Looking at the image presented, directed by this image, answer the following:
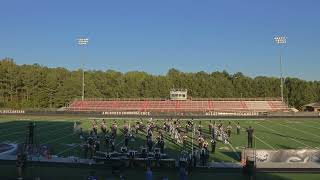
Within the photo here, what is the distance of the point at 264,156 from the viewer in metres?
21.5

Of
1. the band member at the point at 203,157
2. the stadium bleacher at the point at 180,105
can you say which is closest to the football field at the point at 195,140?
the band member at the point at 203,157

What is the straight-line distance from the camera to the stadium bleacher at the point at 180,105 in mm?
74375

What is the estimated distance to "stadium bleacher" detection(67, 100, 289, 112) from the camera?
244 ft

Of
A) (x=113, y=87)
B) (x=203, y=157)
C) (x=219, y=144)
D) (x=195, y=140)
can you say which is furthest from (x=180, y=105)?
(x=203, y=157)

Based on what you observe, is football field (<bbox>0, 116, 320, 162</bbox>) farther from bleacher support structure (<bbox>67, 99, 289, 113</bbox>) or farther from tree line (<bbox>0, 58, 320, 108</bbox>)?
tree line (<bbox>0, 58, 320, 108</bbox>)

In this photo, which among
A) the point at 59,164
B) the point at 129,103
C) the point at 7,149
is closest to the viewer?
the point at 59,164

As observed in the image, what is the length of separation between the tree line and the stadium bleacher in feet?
37.3

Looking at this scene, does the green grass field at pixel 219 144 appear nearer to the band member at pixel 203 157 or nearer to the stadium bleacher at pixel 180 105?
the band member at pixel 203 157

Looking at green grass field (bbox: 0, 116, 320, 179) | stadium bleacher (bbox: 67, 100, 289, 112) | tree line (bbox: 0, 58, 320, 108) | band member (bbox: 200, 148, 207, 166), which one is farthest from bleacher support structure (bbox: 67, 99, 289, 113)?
band member (bbox: 200, 148, 207, 166)

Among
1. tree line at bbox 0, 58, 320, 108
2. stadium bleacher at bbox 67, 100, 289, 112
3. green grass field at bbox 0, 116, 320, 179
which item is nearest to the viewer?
green grass field at bbox 0, 116, 320, 179

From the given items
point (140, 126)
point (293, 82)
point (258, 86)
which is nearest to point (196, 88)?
point (258, 86)

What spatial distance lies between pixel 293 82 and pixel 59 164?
302ft

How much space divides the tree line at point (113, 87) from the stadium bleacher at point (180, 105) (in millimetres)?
11383

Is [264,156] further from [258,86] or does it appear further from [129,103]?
[258,86]
